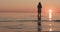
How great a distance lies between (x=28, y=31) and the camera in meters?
3.20

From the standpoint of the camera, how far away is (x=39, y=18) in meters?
2.16

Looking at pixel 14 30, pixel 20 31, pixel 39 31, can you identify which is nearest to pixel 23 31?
pixel 20 31

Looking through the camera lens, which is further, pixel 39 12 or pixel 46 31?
pixel 46 31

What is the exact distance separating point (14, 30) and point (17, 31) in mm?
143

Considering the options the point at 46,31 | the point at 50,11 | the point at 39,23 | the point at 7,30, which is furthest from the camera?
the point at 50,11

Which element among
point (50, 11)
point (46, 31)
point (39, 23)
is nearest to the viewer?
point (39, 23)

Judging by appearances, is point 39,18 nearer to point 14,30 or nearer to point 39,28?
point 39,28

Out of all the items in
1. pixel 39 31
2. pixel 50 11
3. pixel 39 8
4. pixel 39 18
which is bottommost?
pixel 39 31

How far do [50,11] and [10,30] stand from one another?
1.18m

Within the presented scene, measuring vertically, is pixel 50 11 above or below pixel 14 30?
above

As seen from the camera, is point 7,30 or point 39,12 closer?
point 39,12

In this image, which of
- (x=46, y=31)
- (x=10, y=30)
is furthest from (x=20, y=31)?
(x=46, y=31)

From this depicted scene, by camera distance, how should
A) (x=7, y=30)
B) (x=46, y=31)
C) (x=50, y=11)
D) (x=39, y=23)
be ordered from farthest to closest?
(x=50, y=11) < (x=7, y=30) < (x=46, y=31) < (x=39, y=23)

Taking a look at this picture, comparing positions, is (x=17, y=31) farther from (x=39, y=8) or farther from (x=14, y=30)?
(x=39, y=8)
